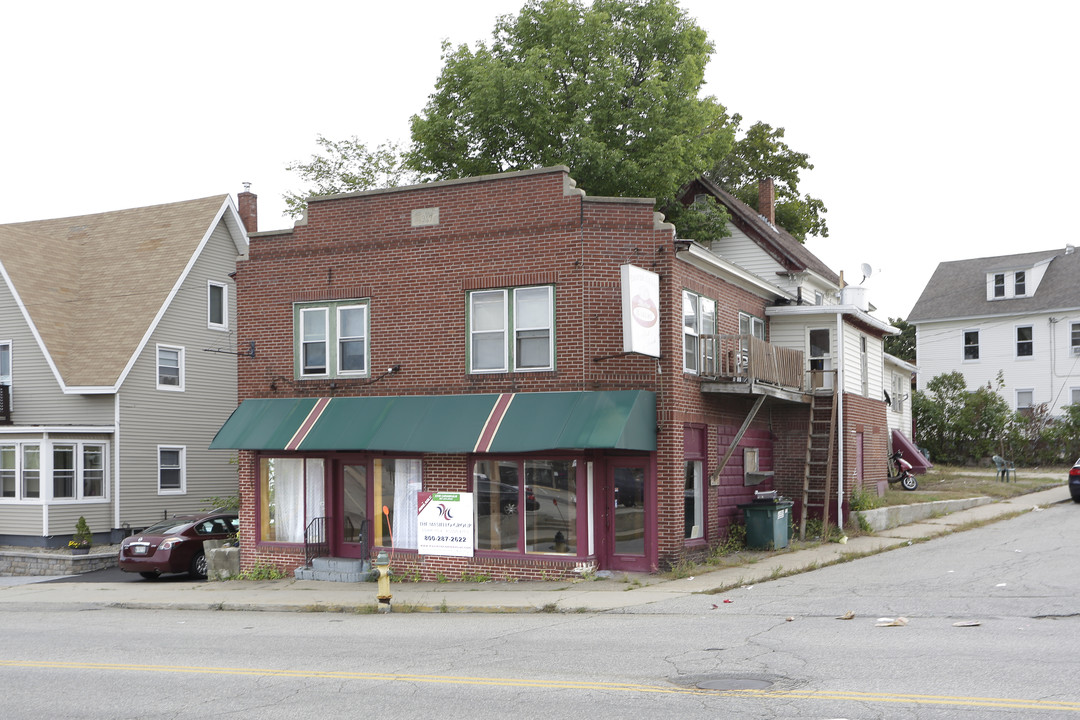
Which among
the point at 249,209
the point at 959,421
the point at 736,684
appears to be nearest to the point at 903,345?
the point at 959,421

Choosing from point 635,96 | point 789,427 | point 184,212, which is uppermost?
point 635,96

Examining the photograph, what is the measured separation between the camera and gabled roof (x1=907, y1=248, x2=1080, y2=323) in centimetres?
4500

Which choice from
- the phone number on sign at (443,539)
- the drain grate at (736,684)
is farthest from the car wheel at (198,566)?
the drain grate at (736,684)

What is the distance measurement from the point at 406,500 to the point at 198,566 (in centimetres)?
610

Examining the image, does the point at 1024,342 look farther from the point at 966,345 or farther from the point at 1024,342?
the point at 966,345

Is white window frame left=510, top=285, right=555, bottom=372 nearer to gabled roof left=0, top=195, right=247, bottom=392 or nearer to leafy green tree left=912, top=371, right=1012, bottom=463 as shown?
gabled roof left=0, top=195, right=247, bottom=392

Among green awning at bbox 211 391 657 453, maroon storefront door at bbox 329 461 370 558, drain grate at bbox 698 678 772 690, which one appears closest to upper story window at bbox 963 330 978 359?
green awning at bbox 211 391 657 453

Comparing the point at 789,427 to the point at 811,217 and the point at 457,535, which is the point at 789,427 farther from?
the point at 811,217

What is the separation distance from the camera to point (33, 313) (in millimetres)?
28953

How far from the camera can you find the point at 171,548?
2234 cm

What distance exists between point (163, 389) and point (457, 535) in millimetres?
14261

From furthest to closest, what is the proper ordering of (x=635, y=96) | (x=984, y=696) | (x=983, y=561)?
A: 1. (x=635, y=96)
2. (x=983, y=561)
3. (x=984, y=696)

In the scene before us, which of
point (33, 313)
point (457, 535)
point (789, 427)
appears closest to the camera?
point (457, 535)

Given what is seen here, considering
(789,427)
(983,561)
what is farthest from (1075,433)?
(983,561)
